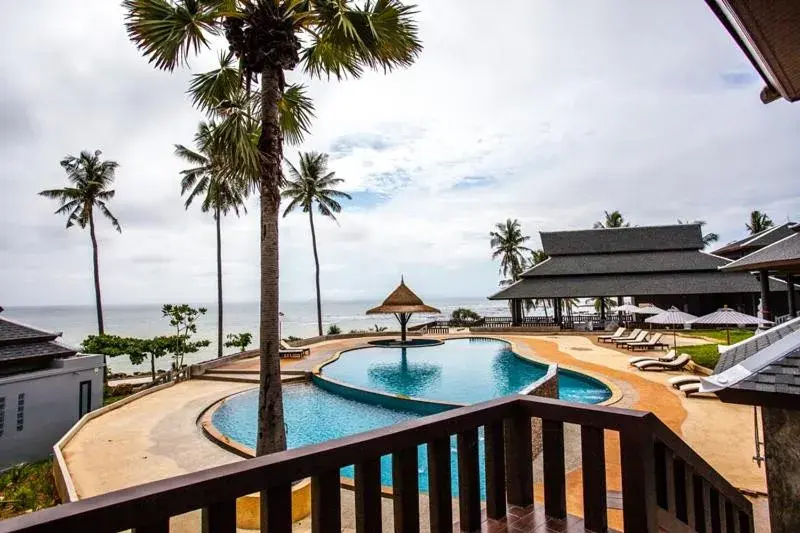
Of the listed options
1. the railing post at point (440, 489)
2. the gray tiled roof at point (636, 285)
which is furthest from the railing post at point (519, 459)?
the gray tiled roof at point (636, 285)

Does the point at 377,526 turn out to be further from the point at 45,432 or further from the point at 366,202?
the point at 366,202

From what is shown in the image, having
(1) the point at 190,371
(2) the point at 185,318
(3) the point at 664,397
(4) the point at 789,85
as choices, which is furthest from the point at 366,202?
(4) the point at 789,85

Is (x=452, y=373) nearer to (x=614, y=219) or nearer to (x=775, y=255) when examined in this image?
(x=775, y=255)

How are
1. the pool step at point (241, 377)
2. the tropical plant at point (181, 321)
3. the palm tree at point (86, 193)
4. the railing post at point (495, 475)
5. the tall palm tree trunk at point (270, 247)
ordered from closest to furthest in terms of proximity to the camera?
the railing post at point (495, 475) → the tall palm tree trunk at point (270, 247) → the pool step at point (241, 377) → the tropical plant at point (181, 321) → the palm tree at point (86, 193)

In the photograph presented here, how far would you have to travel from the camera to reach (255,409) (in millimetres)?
12680

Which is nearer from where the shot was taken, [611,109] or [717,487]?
[717,487]

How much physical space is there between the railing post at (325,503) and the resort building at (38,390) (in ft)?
42.2

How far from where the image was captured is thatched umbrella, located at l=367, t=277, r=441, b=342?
23969 mm

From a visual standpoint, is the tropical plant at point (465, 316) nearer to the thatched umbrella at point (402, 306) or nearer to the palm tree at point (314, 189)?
the thatched umbrella at point (402, 306)

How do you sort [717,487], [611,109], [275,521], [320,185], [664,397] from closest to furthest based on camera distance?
[275,521] → [717,487] → [664,397] → [611,109] → [320,185]

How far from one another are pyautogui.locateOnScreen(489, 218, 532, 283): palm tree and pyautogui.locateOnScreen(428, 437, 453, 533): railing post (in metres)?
38.2

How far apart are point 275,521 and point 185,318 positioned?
21.7 metres

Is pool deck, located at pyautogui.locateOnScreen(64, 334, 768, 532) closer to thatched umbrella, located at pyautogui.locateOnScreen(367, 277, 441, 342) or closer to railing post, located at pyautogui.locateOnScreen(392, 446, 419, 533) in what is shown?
railing post, located at pyautogui.locateOnScreen(392, 446, 419, 533)

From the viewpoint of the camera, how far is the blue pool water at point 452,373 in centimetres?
1336
